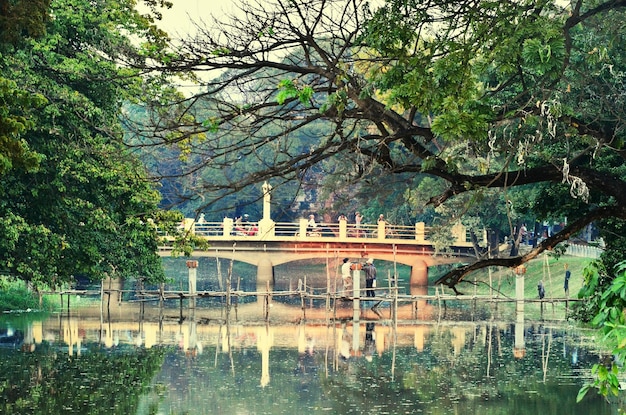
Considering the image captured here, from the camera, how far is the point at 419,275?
47.3 m

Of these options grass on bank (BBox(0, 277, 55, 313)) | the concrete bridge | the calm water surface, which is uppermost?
the concrete bridge

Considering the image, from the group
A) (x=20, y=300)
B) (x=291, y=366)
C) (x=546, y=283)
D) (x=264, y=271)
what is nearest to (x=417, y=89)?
(x=291, y=366)

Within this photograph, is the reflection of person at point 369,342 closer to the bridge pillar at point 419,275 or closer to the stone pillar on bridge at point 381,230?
the stone pillar on bridge at point 381,230

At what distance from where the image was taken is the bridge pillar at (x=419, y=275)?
47.2 metres

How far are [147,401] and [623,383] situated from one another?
7.50 meters

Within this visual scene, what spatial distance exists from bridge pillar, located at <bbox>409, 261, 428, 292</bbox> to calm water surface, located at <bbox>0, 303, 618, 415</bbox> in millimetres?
13223

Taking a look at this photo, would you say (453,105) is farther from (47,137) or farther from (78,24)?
(78,24)

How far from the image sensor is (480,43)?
1123cm

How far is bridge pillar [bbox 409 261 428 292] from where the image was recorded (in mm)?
47156

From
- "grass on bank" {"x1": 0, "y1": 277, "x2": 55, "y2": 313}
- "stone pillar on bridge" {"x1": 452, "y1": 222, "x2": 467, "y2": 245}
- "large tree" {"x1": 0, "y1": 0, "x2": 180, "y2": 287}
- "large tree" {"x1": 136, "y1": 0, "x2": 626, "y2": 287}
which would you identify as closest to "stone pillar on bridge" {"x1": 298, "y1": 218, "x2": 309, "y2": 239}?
"stone pillar on bridge" {"x1": 452, "y1": 222, "x2": 467, "y2": 245}

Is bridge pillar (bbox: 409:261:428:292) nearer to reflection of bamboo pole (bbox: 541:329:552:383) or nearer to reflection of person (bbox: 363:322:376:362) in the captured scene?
reflection of person (bbox: 363:322:376:362)

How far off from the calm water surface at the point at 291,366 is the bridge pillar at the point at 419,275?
43.4 feet

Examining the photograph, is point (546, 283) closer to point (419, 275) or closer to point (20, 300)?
point (419, 275)

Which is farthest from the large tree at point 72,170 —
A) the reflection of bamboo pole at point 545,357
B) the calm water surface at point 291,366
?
the reflection of bamboo pole at point 545,357
